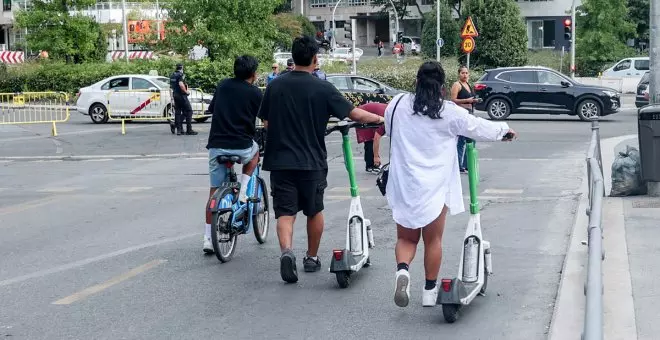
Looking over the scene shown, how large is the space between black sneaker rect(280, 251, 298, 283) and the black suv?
21.8 metres

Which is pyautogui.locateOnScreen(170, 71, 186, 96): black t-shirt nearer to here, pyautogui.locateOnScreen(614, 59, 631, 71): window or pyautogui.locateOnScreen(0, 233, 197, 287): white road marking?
pyautogui.locateOnScreen(0, 233, 197, 287): white road marking

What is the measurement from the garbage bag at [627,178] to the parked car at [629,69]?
35.8 m

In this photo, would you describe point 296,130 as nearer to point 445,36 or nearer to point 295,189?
point 295,189

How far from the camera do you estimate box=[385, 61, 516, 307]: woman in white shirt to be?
6953 mm

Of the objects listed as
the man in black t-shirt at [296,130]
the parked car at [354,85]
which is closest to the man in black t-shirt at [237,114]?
the man in black t-shirt at [296,130]

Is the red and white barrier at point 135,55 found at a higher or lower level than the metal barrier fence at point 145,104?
Result: higher

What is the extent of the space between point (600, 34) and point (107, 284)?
50822 millimetres

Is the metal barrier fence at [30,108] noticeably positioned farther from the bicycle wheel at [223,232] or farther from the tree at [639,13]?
the tree at [639,13]

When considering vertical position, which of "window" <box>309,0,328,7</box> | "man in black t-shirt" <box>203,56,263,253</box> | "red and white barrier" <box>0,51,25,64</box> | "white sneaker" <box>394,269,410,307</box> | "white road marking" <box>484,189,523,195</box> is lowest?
"white road marking" <box>484,189,523,195</box>

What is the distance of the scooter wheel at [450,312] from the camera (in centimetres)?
694

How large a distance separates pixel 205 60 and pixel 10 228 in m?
30.6

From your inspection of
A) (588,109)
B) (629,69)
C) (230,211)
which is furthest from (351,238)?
(629,69)

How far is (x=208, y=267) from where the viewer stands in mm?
9164

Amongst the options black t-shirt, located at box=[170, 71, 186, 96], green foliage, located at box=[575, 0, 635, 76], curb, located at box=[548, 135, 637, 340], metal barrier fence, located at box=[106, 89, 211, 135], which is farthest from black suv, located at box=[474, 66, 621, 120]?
green foliage, located at box=[575, 0, 635, 76]
